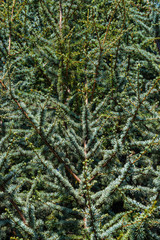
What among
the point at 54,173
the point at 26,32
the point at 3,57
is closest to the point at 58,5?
the point at 26,32

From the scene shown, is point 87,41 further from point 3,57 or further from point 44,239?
point 44,239

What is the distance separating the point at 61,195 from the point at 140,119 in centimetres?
111

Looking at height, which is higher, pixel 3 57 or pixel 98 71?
pixel 3 57

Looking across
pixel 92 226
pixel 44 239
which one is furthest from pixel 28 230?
pixel 92 226

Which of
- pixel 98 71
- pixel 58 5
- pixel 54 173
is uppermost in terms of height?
pixel 58 5

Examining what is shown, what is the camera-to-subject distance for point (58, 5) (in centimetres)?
392

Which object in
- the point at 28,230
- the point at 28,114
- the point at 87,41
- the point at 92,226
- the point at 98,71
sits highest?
the point at 87,41

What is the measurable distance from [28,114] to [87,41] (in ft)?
6.67

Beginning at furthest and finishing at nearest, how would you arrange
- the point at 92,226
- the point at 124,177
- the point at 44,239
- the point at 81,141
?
the point at 81,141 → the point at 44,239 → the point at 124,177 → the point at 92,226

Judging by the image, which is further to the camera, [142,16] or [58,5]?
[58,5]

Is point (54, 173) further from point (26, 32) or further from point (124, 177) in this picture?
point (26, 32)

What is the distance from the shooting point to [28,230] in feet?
5.43

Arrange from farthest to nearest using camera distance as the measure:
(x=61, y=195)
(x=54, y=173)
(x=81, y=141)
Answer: (x=81, y=141)
(x=61, y=195)
(x=54, y=173)

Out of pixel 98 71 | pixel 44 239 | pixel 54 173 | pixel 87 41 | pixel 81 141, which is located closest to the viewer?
pixel 44 239
